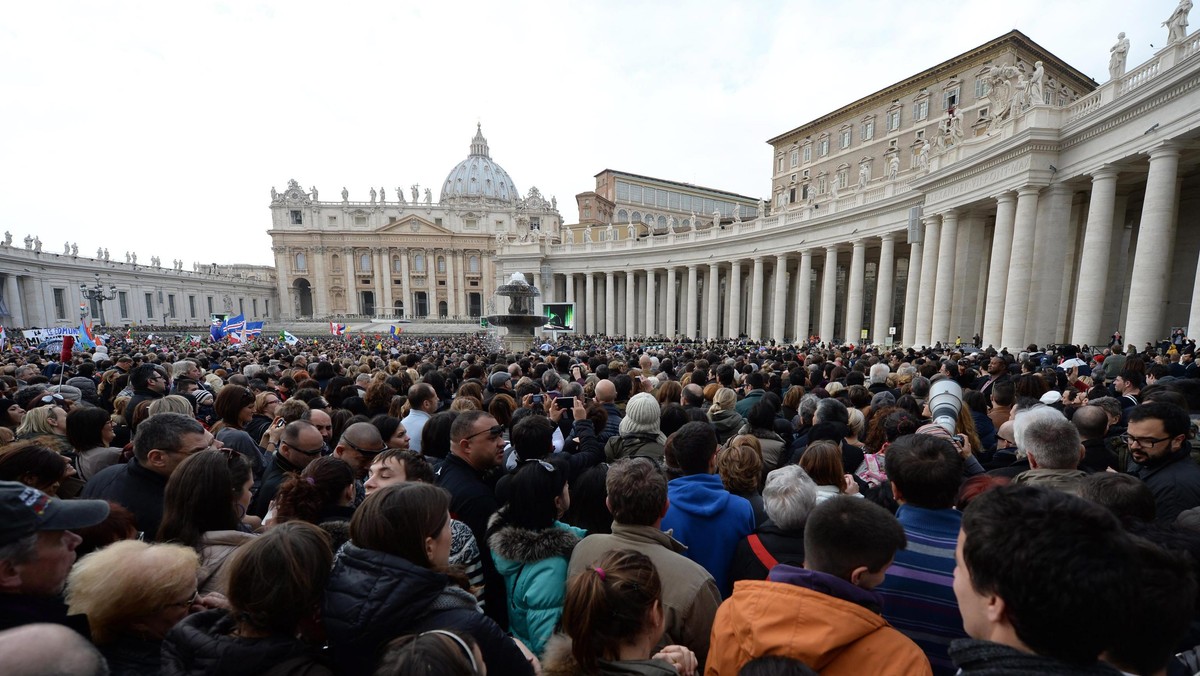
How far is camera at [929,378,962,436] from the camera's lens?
15.4 ft

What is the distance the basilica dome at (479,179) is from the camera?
321ft

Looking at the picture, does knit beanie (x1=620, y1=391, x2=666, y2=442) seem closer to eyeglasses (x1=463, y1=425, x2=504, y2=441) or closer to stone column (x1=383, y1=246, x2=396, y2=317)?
eyeglasses (x1=463, y1=425, x2=504, y2=441)

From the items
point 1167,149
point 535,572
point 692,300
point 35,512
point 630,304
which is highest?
point 1167,149

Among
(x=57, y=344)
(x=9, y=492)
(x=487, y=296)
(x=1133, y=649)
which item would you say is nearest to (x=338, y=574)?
(x=9, y=492)

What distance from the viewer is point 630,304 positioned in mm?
45250

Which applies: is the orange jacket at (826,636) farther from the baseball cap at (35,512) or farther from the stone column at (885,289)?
the stone column at (885,289)

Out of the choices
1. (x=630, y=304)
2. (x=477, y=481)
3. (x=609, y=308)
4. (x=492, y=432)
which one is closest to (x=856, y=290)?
(x=630, y=304)

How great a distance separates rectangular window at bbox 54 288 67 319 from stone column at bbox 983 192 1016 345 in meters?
85.8

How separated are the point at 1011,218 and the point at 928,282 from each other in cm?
448

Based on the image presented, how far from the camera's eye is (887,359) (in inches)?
555

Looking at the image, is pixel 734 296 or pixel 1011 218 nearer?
pixel 1011 218

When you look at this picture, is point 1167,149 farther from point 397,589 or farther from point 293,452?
point 293,452

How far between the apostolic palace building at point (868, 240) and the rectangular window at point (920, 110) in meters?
0.10

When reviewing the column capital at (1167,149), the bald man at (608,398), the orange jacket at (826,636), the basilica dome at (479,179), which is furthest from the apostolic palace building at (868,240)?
the orange jacket at (826,636)
